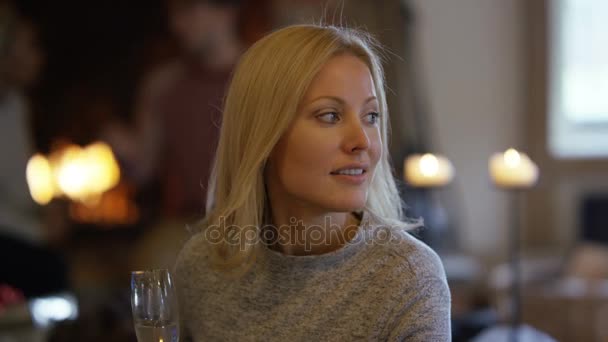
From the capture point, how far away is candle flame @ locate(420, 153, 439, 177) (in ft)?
14.4

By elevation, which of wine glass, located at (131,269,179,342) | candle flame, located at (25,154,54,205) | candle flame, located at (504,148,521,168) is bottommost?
candle flame, located at (25,154,54,205)

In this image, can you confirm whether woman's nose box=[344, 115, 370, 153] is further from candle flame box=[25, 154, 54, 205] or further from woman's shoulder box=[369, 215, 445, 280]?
candle flame box=[25, 154, 54, 205]

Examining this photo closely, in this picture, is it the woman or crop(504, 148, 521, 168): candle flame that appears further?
crop(504, 148, 521, 168): candle flame

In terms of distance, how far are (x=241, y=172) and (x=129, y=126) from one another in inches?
194

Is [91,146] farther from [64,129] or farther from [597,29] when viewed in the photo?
[597,29]

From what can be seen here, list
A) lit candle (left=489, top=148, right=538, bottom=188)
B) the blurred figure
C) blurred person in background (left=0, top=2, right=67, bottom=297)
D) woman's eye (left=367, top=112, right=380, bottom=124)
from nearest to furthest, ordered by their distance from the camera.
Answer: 1. woman's eye (left=367, top=112, right=380, bottom=124)
2. lit candle (left=489, top=148, right=538, bottom=188)
3. blurred person in background (left=0, top=2, right=67, bottom=297)
4. the blurred figure

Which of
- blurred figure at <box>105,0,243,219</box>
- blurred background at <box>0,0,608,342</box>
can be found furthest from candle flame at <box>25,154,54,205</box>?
blurred figure at <box>105,0,243,219</box>

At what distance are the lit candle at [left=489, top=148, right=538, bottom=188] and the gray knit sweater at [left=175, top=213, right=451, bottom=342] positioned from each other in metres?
2.20

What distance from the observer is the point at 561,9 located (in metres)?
6.78

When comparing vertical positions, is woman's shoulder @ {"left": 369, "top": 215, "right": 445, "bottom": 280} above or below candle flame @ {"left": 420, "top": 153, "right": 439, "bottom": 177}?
above

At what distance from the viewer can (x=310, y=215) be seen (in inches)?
70.4

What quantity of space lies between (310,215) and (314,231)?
0.04 meters

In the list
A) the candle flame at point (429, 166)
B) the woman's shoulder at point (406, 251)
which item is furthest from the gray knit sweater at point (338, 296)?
→ the candle flame at point (429, 166)

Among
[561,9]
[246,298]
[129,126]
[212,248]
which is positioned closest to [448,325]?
[246,298]
